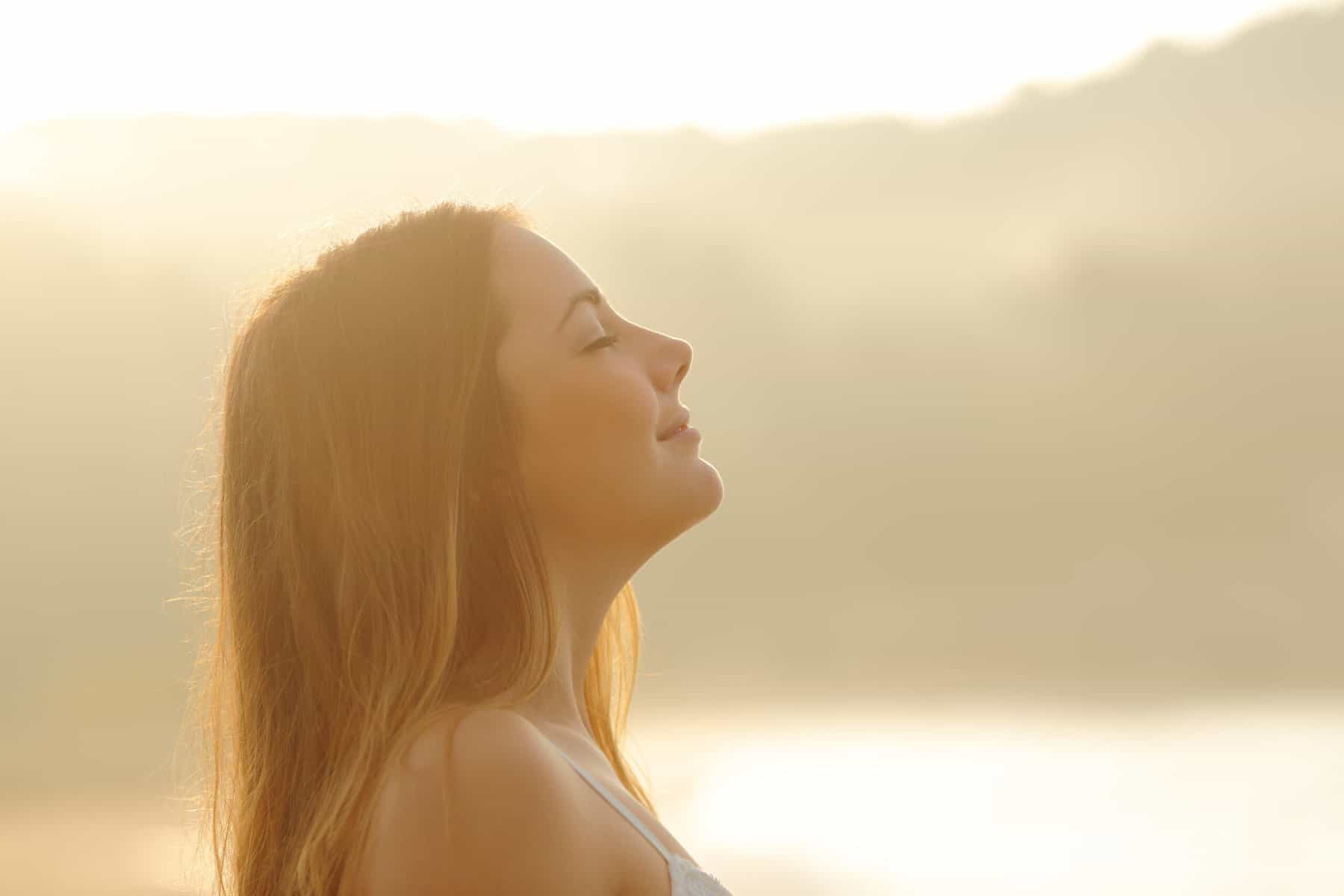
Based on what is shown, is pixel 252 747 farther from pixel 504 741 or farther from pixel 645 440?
pixel 645 440

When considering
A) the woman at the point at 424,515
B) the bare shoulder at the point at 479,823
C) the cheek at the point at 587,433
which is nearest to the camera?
the bare shoulder at the point at 479,823

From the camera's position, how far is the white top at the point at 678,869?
6.20 feet

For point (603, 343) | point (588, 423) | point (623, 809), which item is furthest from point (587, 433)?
point (623, 809)

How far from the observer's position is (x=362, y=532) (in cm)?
201

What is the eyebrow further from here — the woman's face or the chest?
the chest

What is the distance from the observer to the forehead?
2115 millimetres

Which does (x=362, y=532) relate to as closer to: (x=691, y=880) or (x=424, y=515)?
(x=424, y=515)

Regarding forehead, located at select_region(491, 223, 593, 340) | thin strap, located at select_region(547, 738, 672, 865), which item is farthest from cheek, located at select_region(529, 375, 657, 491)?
thin strap, located at select_region(547, 738, 672, 865)

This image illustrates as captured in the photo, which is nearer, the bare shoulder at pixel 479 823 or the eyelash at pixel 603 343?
the bare shoulder at pixel 479 823

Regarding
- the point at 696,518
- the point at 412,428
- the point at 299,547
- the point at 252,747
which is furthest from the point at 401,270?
the point at 252,747

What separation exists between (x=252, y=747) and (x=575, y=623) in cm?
52

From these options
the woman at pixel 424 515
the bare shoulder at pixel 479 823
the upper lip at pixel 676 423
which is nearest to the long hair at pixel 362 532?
the woman at pixel 424 515

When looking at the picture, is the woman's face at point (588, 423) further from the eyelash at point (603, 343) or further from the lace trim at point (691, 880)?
the lace trim at point (691, 880)

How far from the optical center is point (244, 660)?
214 centimetres
